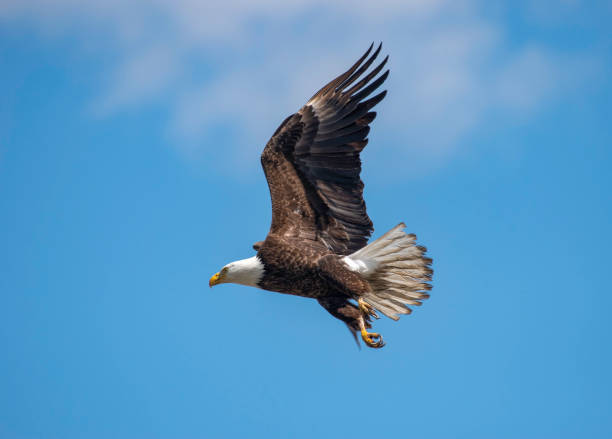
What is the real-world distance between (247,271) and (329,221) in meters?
0.90

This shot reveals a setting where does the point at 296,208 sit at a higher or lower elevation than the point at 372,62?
lower

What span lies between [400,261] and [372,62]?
6.02ft

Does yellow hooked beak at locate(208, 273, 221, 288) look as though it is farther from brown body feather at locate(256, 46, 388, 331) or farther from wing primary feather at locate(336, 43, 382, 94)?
wing primary feather at locate(336, 43, 382, 94)

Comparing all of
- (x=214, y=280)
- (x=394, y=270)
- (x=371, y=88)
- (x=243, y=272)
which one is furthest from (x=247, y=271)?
(x=371, y=88)

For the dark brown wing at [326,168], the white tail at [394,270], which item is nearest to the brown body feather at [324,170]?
the dark brown wing at [326,168]

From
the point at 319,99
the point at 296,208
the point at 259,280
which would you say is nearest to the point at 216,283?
the point at 259,280

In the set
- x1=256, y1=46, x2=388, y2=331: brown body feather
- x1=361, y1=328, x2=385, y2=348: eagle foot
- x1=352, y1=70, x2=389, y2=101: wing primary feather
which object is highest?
x1=352, y1=70, x2=389, y2=101: wing primary feather

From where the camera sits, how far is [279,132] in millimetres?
7289

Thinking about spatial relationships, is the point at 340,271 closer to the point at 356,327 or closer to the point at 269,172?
the point at 356,327

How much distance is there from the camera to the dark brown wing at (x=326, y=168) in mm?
7180

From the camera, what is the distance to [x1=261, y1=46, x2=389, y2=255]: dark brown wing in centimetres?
718

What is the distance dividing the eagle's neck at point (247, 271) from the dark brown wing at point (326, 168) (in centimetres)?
39

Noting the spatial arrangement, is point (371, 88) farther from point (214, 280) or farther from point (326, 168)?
point (214, 280)

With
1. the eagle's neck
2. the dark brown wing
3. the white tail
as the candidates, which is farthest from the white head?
the white tail
